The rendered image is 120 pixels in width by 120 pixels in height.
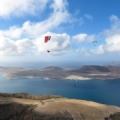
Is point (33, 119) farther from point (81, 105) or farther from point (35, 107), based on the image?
point (81, 105)

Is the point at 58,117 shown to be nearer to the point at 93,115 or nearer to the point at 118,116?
the point at 93,115

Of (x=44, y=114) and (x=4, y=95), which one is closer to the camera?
(x=44, y=114)

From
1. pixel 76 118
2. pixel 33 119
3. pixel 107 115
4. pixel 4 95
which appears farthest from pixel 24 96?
pixel 107 115

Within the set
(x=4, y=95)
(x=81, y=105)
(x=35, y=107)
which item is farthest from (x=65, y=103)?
(x=4, y=95)

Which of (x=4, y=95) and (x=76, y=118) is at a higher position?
(x=4, y=95)

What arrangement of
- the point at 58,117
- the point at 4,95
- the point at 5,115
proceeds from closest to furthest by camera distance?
the point at 58,117, the point at 5,115, the point at 4,95

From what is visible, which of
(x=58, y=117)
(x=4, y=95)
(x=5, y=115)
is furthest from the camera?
(x=4, y=95)
